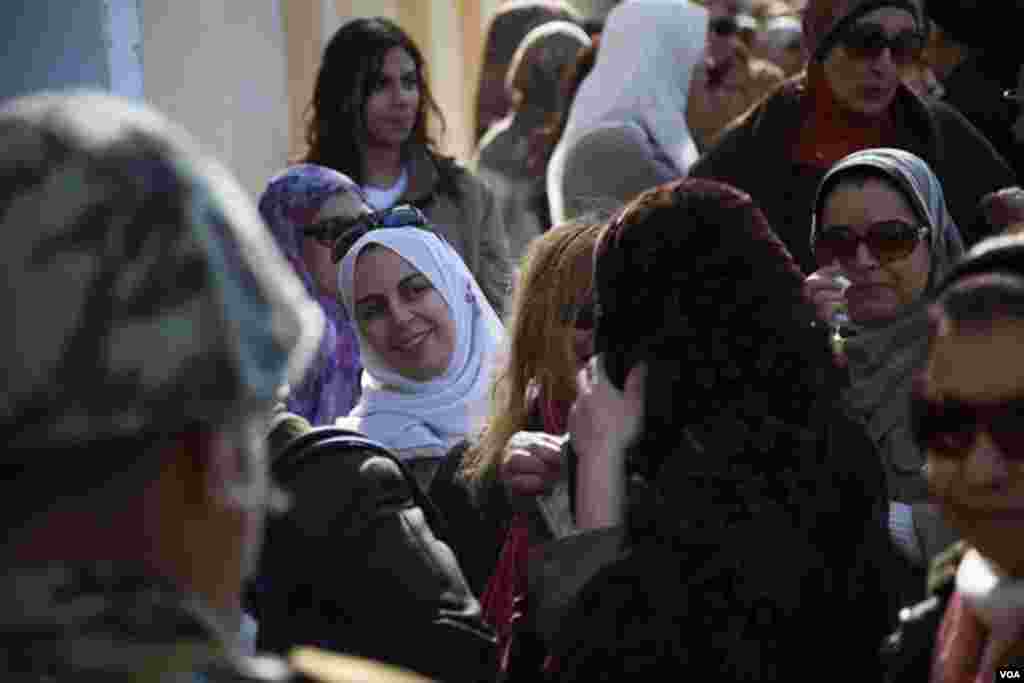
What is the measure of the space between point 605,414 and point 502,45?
6.61m

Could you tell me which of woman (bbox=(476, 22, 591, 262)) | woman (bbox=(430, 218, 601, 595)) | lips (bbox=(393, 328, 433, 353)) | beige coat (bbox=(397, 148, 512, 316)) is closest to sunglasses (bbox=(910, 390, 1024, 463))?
woman (bbox=(430, 218, 601, 595))

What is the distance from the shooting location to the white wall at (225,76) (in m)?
7.82

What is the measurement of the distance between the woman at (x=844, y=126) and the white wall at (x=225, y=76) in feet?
7.95

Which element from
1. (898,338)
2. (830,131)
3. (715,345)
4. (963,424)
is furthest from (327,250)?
(963,424)

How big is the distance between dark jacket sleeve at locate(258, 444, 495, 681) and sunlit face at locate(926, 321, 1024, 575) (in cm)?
118

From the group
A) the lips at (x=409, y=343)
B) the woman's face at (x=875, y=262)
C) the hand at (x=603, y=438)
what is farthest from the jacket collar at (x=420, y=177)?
the hand at (x=603, y=438)

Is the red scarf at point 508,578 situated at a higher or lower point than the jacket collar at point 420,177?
lower

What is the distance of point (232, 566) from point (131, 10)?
541 cm

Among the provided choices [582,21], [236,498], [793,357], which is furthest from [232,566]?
[582,21]

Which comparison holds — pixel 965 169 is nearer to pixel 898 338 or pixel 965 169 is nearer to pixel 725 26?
pixel 898 338

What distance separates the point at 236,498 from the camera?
1876 mm

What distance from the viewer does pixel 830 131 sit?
5.95 m

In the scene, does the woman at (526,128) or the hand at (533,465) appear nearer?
the hand at (533,465)

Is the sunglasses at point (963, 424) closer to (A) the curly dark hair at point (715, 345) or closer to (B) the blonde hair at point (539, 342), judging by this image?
(A) the curly dark hair at point (715, 345)
